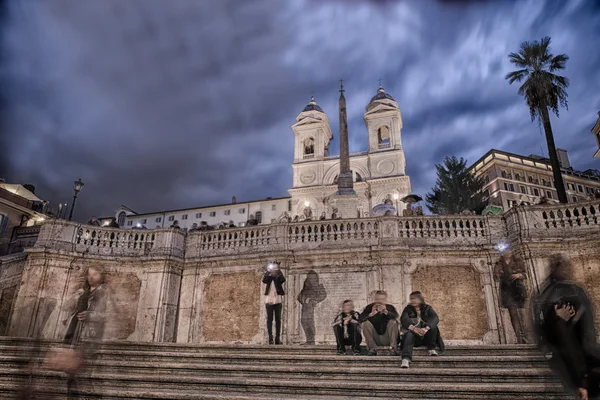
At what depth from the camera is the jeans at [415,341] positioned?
727 cm

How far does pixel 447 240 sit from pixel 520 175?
7733 cm

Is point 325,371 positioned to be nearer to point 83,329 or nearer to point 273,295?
point 83,329

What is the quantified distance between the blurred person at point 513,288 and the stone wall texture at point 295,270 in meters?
0.85

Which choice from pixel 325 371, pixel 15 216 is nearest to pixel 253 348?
pixel 325 371

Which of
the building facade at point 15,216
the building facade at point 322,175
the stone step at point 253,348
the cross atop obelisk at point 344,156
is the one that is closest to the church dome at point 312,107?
the building facade at point 322,175

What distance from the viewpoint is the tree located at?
38.9 metres

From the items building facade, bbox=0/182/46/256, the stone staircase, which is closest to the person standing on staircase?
the stone staircase

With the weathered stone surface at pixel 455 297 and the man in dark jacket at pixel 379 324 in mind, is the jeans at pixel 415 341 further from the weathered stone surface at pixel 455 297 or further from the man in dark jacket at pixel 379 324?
the weathered stone surface at pixel 455 297

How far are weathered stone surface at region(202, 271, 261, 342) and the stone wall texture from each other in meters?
0.04

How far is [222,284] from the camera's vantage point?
1409 centimetres

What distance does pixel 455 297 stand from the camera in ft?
40.9

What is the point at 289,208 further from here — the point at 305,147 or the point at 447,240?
the point at 447,240

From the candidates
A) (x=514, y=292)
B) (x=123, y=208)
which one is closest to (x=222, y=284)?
(x=514, y=292)

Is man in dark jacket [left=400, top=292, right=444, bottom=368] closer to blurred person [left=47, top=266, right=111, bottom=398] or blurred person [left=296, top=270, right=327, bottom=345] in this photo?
blurred person [left=296, top=270, right=327, bottom=345]
